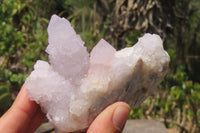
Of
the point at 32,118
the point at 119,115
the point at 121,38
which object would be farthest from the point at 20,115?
the point at 121,38

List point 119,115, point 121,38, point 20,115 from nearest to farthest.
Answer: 1. point 119,115
2. point 20,115
3. point 121,38

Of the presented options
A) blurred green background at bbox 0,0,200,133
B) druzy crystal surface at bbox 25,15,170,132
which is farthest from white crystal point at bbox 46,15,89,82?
blurred green background at bbox 0,0,200,133

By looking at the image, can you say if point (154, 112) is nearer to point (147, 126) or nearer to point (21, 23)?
point (147, 126)

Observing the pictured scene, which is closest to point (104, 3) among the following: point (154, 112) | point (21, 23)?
point (21, 23)

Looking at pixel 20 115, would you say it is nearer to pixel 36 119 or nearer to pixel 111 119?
pixel 36 119

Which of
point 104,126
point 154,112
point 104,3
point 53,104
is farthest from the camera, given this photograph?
point 104,3

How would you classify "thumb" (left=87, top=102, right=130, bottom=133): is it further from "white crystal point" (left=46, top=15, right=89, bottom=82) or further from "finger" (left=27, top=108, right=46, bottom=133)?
"finger" (left=27, top=108, right=46, bottom=133)

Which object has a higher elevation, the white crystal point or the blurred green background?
the white crystal point
